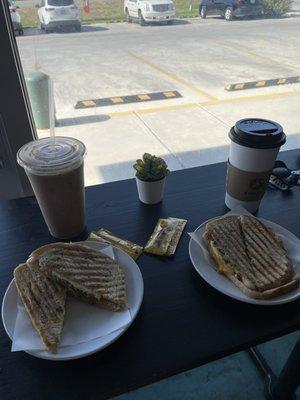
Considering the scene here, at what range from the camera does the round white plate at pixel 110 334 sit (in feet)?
1.93

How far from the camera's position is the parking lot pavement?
2.94 metres

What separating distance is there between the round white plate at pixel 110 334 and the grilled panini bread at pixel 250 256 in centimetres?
20

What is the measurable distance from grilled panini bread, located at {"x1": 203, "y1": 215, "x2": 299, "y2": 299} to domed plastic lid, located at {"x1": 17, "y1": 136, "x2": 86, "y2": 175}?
0.38 m

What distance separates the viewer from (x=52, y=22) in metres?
5.99

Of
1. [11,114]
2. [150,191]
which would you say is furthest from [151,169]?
[11,114]

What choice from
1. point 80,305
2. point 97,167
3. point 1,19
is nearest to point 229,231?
point 80,305

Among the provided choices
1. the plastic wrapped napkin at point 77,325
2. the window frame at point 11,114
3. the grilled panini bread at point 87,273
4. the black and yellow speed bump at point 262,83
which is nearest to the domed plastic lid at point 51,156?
the grilled panini bread at point 87,273

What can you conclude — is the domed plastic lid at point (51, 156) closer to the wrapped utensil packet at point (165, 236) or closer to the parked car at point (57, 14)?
the wrapped utensil packet at point (165, 236)

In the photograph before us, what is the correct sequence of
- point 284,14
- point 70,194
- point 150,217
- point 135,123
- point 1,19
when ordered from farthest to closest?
point 284,14 < point 135,123 < point 1,19 < point 150,217 < point 70,194

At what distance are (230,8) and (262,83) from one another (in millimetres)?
4252

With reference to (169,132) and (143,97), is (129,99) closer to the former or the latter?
(143,97)

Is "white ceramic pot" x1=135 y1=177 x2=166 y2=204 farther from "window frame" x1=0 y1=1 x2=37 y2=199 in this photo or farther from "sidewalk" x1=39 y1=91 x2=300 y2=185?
"sidewalk" x1=39 y1=91 x2=300 y2=185

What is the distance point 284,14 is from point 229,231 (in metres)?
9.93

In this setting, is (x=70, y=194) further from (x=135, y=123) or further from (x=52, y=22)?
(x=52, y=22)
